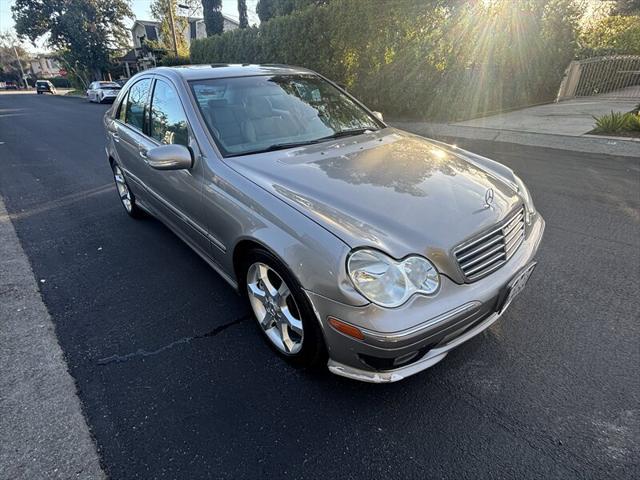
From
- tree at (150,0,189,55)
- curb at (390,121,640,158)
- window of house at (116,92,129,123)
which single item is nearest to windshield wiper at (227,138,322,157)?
window of house at (116,92,129,123)

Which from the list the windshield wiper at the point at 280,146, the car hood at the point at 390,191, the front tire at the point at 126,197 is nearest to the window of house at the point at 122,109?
the front tire at the point at 126,197

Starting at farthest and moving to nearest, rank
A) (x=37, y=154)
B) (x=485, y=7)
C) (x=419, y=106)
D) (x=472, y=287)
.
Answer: (x=419, y=106) < (x=485, y=7) < (x=37, y=154) < (x=472, y=287)

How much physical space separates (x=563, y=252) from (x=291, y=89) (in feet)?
9.34

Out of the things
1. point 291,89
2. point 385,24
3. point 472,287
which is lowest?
point 472,287

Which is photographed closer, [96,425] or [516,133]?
[96,425]

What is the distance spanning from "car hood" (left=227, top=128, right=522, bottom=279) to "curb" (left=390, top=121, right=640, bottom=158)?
5974mm

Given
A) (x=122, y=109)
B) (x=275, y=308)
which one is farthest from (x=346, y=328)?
(x=122, y=109)

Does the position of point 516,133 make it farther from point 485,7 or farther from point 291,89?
point 291,89

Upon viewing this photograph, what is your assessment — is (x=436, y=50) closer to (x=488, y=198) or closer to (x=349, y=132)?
(x=349, y=132)

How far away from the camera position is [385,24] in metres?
10.7

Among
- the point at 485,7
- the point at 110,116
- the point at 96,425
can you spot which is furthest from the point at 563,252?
the point at 485,7

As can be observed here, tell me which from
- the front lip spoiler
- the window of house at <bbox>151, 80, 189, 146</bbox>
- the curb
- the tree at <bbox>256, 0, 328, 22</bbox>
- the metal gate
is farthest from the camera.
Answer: the tree at <bbox>256, 0, 328, 22</bbox>

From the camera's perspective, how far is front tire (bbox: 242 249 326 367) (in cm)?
194

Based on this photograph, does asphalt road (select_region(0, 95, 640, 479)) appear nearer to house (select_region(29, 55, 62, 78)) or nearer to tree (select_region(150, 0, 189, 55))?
tree (select_region(150, 0, 189, 55))
